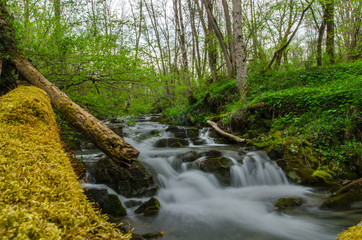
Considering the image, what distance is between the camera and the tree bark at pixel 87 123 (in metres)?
2.84

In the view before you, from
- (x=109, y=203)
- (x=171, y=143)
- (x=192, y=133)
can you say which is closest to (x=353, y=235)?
(x=109, y=203)

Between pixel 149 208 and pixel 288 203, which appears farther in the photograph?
pixel 149 208

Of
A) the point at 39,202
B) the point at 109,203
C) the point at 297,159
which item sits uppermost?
the point at 39,202

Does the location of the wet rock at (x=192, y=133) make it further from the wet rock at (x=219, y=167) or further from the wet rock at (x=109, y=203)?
the wet rock at (x=109, y=203)

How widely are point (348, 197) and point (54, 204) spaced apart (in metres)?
5.86

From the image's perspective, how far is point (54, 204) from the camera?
0.97 metres

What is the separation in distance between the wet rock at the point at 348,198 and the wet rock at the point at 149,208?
4045 mm

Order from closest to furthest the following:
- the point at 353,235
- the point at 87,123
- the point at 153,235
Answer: the point at 353,235 < the point at 87,123 < the point at 153,235

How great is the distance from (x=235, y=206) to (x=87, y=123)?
443cm

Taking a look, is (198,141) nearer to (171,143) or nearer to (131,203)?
(171,143)

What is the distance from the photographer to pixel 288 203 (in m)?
5.00

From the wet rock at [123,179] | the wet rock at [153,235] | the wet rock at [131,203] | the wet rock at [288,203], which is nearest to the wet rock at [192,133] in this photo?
the wet rock at [123,179]

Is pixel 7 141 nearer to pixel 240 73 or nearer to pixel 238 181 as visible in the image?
pixel 238 181

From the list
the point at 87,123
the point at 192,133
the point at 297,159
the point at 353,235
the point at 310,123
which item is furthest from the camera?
the point at 192,133
